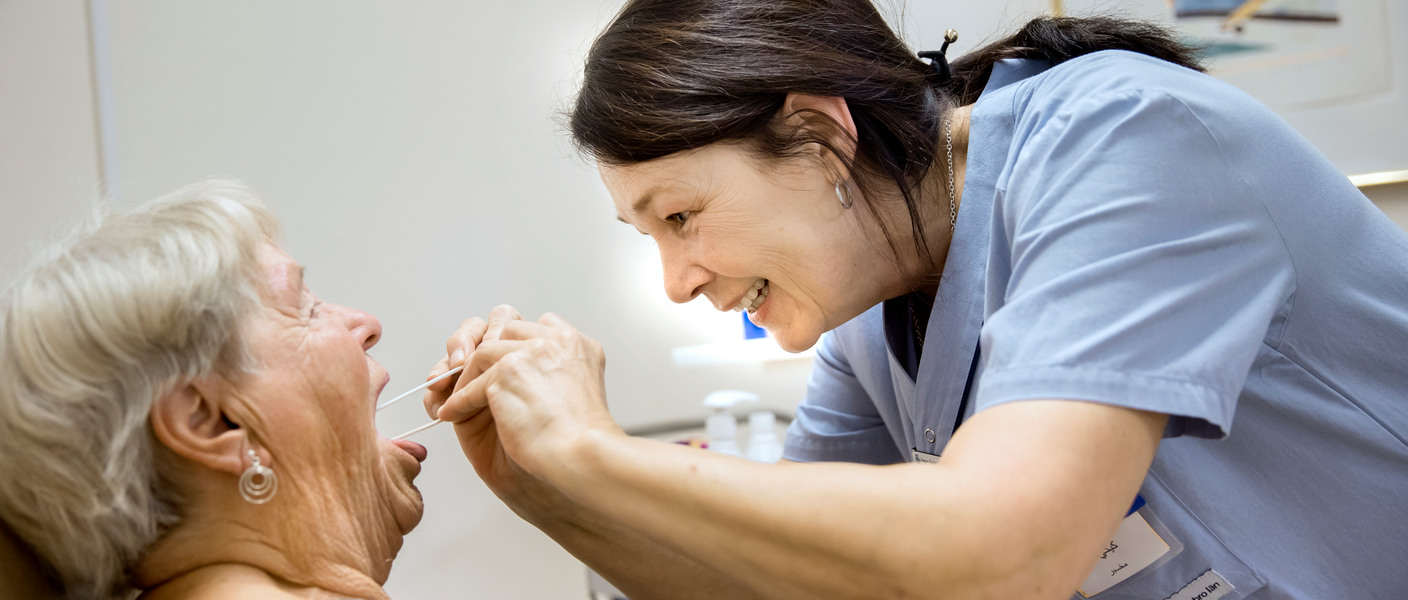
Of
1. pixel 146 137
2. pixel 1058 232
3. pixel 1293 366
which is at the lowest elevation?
pixel 1293 366

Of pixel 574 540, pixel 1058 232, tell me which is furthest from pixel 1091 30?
pixel 574 540

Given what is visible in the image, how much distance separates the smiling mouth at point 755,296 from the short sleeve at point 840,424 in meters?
0.30

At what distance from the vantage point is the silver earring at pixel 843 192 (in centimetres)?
97

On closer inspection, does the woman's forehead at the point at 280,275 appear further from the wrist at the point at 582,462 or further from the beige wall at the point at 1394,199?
the beige wall at the point at 1394,199

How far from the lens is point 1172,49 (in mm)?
1025

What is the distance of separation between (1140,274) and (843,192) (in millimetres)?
363

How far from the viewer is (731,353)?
178 centimetres

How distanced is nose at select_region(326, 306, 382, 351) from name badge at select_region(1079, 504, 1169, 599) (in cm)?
82

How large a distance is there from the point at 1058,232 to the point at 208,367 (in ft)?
2.48

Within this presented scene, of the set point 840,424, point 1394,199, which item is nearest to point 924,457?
point 840,424

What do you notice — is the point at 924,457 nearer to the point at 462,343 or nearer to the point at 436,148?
the point at 462,343

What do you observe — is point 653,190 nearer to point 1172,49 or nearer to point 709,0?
point 709,0

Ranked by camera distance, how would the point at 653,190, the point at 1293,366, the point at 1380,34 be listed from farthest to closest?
the point at 1380,34
the point at 653,190
the point at 1293,366

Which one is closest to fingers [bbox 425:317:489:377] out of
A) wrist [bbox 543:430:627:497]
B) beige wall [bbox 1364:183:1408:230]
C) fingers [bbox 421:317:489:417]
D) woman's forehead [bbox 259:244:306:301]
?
fingers [bbox 421:317:489:417]
